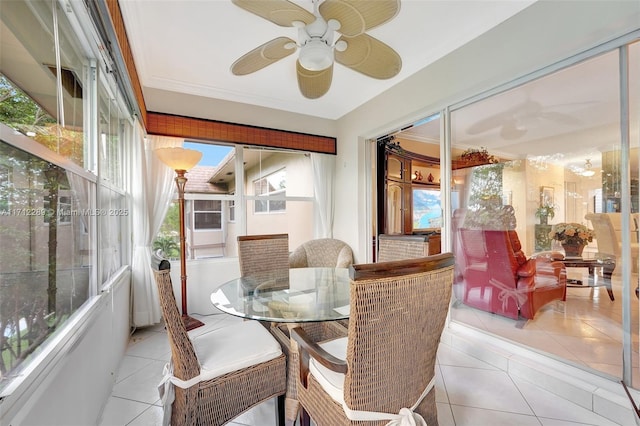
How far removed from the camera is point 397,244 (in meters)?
1.96

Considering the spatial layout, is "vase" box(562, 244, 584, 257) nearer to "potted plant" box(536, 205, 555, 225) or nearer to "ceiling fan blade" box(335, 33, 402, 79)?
"potted plant" box(536, 205, 555, 225)

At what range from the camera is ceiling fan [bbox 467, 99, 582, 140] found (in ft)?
6.55

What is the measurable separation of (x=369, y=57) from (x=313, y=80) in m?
0.48

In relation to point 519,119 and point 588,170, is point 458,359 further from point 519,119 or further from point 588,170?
point 519,119

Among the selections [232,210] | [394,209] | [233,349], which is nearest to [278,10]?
[233,349]

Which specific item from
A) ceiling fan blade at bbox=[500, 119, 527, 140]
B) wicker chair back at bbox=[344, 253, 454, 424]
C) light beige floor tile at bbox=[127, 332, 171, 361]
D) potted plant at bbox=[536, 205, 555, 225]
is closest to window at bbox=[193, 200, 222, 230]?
light beige floor tile at bbox=[127, 332, 171, 361]

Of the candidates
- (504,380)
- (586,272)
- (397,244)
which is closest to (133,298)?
(397,244)

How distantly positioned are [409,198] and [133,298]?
12.4ft

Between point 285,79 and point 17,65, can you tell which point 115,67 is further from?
point 285,79

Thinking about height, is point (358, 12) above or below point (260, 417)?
above

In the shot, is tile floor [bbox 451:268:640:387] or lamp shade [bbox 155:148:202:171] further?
lamp shade [bbox 155:148:202:171]

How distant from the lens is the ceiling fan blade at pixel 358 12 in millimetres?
1342

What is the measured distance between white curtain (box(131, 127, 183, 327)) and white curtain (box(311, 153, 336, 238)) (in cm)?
200

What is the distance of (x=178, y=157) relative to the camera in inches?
106
